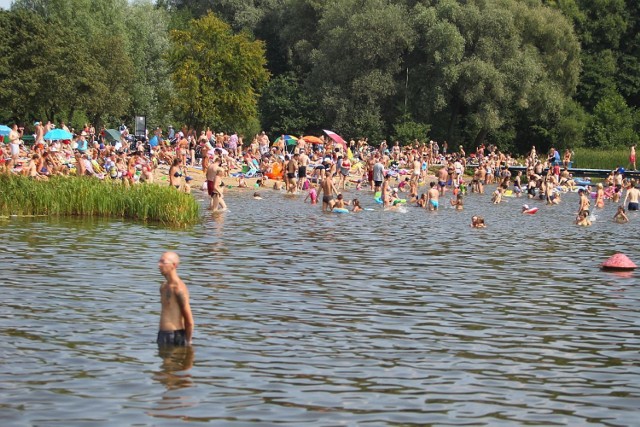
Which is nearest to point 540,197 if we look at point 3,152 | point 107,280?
point 3,152

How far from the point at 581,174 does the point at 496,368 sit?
2103 inches

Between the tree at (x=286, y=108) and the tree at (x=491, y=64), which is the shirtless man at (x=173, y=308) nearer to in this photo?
the tree at (x=491, y=64)

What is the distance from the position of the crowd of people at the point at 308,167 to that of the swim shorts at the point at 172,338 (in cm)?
1791

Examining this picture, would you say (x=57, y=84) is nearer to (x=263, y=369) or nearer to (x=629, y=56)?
(x=629, y=56)

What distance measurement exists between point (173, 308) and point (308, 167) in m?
41.1

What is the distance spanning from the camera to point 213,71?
66875 mm

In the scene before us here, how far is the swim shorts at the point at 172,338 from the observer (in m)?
12.8

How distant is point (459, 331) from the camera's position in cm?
1477

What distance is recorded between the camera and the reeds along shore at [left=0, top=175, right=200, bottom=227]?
27.8 metres

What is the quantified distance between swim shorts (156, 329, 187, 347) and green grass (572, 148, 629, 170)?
5708 cm

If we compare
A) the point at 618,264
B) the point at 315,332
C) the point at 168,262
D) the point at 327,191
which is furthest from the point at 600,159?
the point at 168,262

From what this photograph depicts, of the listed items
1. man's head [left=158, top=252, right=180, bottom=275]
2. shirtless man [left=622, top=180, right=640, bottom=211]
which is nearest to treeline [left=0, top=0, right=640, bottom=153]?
shirtless man [left=622, top=180, right=640, bottom=211]

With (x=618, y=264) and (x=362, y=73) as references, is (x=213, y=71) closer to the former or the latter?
(x=362, y=73)

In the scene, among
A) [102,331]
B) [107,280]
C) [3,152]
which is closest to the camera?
[102,331]
